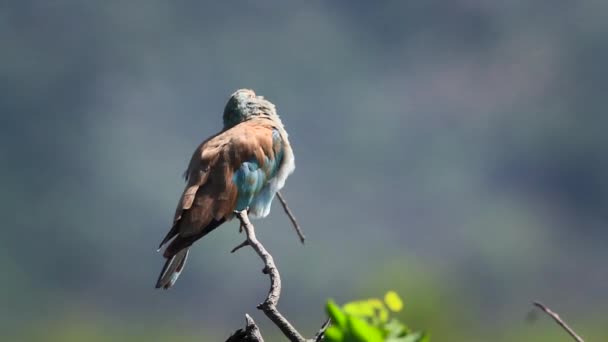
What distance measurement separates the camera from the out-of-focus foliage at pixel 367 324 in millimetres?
1650

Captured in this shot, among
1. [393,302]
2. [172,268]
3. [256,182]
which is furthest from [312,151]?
[393,302]

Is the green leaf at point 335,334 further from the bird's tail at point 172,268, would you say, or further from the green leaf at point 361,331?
the bird's tail at point 172,268

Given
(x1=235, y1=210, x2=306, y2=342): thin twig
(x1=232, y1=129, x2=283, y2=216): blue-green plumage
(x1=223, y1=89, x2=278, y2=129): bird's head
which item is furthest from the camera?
(x1=223, y1=89, x2=278, y2=129): bird's head

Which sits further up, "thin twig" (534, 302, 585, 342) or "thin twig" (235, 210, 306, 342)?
"thin twig" (235, 210, 306, 342)

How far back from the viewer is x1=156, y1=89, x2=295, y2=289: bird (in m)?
4.61

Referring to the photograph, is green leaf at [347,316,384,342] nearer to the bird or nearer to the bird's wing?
→ the bird

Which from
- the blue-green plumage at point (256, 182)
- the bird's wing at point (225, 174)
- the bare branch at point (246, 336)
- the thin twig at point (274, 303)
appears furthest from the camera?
Result: the blue-green plumage at point (256, 182)

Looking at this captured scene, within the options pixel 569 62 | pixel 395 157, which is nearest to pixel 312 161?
pixel 395 157

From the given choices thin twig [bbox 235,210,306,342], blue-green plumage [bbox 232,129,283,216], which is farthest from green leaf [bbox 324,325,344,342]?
blue-green plumage [bbox 232,129,283,216]

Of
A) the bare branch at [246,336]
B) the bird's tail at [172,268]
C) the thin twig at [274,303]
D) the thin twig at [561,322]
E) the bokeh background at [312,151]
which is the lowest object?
the thin twig at [561,322]

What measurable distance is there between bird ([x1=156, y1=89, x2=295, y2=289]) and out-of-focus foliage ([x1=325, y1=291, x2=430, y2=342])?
2.76m

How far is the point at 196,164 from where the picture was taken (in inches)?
200

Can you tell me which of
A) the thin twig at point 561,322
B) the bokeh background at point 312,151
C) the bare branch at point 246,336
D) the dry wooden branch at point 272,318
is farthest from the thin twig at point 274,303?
the bokeh background at point 312,151

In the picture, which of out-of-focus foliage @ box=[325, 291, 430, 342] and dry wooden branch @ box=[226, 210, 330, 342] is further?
dry wooden branch @ box=[226, 210, 330, 342]
